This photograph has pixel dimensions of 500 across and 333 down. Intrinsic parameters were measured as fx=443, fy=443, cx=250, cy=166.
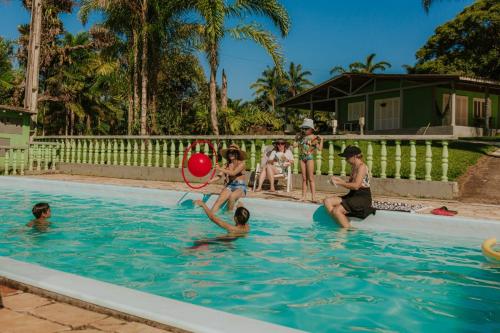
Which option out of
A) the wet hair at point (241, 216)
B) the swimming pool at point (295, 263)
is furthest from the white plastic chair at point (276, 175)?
the wet hair at point (241, 216)

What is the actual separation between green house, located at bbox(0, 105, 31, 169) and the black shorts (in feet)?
45.1

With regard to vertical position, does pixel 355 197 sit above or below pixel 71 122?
below

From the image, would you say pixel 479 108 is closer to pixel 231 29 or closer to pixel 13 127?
pixel 231 29

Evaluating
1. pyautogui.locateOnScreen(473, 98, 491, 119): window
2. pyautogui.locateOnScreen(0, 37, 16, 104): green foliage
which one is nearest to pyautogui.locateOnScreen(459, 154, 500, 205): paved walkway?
pyautogui.locateOnScreen(473, 98, 491, 119): window

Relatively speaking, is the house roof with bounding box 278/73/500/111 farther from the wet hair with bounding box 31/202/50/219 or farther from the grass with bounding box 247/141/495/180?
the wet hair with bounding box 31/202/50/219

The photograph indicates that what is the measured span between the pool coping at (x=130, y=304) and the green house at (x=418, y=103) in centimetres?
2335

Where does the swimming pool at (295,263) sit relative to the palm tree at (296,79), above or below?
below

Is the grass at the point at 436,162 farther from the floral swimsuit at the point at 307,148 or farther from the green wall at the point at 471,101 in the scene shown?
the green wall at the point at 471,101

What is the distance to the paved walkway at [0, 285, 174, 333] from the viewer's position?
2.63 meters

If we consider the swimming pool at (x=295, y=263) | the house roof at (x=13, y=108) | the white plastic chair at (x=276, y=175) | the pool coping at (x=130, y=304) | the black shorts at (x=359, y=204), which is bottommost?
the swimming pool at (x=295, y=263)

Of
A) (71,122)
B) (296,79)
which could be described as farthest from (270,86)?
(71,122)

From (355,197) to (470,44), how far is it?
30787mm

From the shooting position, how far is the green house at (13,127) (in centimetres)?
1716

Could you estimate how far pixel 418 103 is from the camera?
26969 mm
